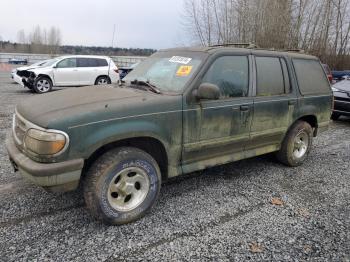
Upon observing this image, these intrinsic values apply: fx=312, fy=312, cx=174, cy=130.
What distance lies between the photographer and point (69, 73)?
14.1 m

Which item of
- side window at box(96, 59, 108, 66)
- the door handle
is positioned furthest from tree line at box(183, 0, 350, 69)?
the door handle

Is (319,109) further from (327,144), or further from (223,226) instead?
(223,226)

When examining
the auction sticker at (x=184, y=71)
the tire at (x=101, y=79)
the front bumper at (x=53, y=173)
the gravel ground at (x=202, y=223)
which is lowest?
the gravel ground at (x=202, y=223)

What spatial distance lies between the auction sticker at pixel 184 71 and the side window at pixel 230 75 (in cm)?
21

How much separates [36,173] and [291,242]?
8.26 ft

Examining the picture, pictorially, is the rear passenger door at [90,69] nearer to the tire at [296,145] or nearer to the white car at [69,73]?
the white car at [69,73]

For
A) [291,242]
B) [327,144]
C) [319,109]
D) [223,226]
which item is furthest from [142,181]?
[327,144]

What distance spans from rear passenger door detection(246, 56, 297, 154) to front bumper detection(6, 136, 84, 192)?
8.00ft

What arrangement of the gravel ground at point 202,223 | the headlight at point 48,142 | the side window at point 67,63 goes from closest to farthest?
the headlight at point 48,142
the gravel ground at point 202,223
the side window at point 67,63

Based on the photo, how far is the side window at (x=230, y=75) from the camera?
381cm

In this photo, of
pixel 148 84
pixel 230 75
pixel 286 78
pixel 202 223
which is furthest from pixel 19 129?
pixel 286 78

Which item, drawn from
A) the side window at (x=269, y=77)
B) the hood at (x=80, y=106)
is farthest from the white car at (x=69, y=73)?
the hood at (x=80, y=106)

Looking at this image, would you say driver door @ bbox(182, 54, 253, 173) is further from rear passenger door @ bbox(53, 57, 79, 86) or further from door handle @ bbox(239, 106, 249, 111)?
rear passenger door @ bbox(53, 57, 79, 86)

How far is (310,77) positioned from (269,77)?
109 centimetres
